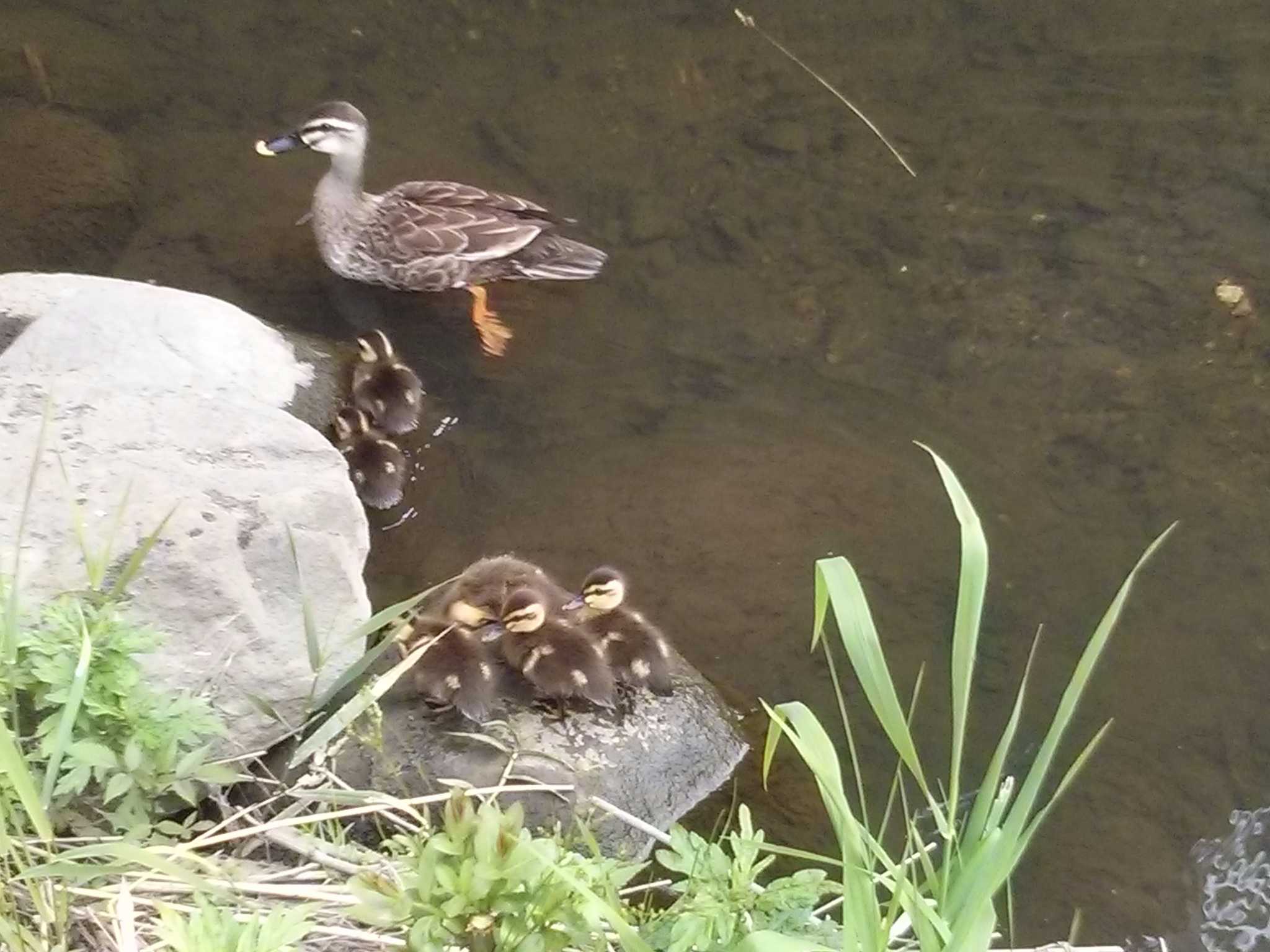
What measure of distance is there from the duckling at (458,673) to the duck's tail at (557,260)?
1.56m

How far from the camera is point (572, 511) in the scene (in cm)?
338

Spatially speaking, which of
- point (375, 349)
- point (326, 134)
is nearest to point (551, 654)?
point (375, 349)

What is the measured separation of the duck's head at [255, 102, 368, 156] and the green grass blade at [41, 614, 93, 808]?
252 cm

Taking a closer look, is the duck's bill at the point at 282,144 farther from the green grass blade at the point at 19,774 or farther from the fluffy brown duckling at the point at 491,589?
the green grass blade at the point at 19,774

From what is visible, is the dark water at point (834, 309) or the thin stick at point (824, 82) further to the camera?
the thin stick at point (824, 82)

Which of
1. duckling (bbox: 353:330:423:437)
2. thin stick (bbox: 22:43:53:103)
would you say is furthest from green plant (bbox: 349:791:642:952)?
thin stick (bbox: 22:43:53:103)

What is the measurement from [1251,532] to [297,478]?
245 cm

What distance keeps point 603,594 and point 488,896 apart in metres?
1.50

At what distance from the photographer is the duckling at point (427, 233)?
390 centimetres

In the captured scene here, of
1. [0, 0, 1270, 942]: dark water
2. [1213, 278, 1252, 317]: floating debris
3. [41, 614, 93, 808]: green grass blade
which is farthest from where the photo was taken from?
[1213, 278, 1252, 317]: floating debris

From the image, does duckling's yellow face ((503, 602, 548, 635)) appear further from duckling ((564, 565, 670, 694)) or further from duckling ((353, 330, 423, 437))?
duckling ((353, 330, 423, 437))

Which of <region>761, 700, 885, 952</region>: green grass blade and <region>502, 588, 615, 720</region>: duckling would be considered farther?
<region>502, 588, 615, 720</region>: duckling

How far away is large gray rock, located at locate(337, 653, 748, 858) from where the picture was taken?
2518 millimetres

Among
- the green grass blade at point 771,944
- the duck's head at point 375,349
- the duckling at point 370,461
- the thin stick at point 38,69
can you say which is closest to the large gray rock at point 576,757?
the duckling at point 370,461
